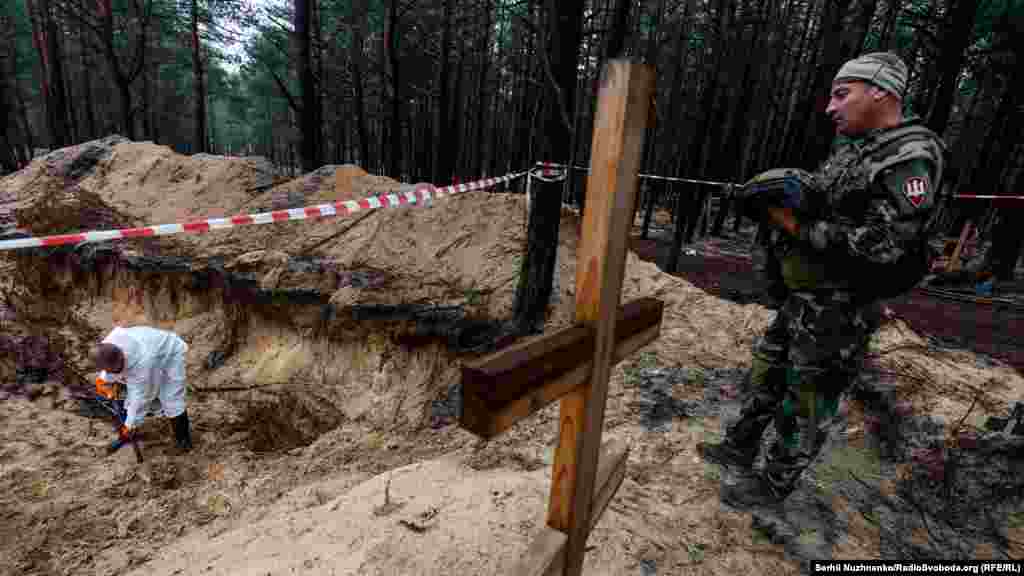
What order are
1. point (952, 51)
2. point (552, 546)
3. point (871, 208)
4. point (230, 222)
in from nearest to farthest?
1. point (552, 546)
2. point (871, 208)
3. point (230, 222)
4. point (952, 51)

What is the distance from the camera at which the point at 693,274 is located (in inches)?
343

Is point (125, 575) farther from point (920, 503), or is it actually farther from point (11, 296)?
point (11, 296)

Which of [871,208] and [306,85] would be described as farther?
[306,85]

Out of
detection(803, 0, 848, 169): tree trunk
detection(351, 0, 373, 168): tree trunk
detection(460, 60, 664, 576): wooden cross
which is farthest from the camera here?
detection(351, 0, 373, 168): tree trunk

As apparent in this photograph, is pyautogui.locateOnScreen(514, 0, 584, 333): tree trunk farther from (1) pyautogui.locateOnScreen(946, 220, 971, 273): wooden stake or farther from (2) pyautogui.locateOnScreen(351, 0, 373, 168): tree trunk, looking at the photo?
(2) pyautogui.locateOnScreen(351, 0, 373, 168): tree trunk

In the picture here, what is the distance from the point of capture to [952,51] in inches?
335

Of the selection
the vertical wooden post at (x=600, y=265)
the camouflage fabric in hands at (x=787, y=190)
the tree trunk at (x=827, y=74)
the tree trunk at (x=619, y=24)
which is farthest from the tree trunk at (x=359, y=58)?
the vertical wooden post at (x=600, y=265)

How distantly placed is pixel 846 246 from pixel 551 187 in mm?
2758

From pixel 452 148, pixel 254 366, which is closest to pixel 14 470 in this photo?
pixel 254 366

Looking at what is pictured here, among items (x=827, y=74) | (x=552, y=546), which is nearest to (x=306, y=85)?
(x=827, y=74)

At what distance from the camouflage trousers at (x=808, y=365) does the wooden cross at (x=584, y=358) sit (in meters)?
1.34

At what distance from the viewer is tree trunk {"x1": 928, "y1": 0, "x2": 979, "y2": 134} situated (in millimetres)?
8031

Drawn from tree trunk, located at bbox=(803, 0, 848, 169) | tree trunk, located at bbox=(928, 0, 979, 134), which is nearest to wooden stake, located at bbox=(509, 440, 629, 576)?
tree trunk, located at bbox=(803, 0, 848, 169)

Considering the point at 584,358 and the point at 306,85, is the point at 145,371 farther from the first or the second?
the point at 306,85
